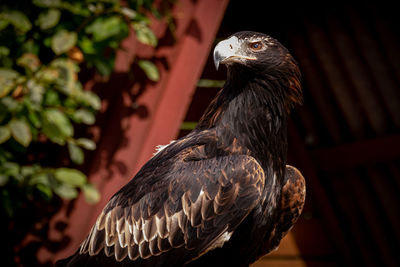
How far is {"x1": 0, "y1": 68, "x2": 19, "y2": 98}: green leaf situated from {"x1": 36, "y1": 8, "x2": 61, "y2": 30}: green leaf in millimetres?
295

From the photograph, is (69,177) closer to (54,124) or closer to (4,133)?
(54,124)

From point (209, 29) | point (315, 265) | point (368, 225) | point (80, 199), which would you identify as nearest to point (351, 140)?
point (368, 225)

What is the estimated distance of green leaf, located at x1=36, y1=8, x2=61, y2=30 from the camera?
2.50 m

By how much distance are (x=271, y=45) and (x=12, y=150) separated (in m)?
1.64

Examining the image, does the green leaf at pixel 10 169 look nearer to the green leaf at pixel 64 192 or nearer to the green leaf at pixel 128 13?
the green leaf at pixel 64 192

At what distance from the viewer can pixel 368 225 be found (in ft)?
14.5

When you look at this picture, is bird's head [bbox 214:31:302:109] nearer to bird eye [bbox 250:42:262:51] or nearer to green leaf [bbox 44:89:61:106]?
bird eye [bbox 250:42:262:51]

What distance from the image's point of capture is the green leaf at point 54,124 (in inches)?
99.2

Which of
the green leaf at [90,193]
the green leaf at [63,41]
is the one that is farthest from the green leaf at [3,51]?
the green leaf at [90,193]

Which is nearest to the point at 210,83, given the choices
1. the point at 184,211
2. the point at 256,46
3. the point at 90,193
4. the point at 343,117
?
the point at 343,117

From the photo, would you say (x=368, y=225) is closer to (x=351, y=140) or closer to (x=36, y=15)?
(x=351, y=140)

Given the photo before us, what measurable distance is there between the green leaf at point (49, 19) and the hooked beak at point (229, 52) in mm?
1028

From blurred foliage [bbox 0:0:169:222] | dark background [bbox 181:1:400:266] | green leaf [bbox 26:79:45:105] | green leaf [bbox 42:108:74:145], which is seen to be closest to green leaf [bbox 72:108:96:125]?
blurred foliage [bbox 0:0:169:222]

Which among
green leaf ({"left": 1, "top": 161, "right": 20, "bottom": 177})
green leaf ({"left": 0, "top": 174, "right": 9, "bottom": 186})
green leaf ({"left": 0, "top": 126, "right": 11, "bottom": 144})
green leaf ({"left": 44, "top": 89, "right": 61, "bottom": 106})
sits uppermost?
green leaf ({"left": 44, "top": 89, "right": 61, "bottom": 106})
